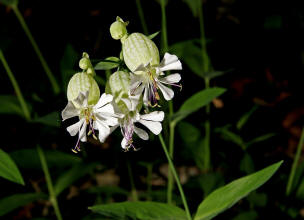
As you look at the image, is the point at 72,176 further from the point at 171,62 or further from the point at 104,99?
the point at 171,62

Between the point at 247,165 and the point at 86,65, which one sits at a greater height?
the point at 86,65

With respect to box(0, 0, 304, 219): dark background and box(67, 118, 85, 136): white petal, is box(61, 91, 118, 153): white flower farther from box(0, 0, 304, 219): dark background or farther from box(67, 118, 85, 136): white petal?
box(0, 0, 304, 219): dark background

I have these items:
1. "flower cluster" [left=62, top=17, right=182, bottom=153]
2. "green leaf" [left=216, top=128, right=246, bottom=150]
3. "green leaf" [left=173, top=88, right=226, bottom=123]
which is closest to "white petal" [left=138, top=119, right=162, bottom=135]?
"flower cluster" [left=62, top=17, right=182, bottom=153]

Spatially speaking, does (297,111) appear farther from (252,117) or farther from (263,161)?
(263,161)

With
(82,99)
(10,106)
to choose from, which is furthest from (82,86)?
(10,106)

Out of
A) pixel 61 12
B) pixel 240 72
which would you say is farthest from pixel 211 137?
pixel 61 12

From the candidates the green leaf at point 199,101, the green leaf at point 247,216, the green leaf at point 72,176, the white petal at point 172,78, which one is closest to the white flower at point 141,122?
the white petal at point 172,78
